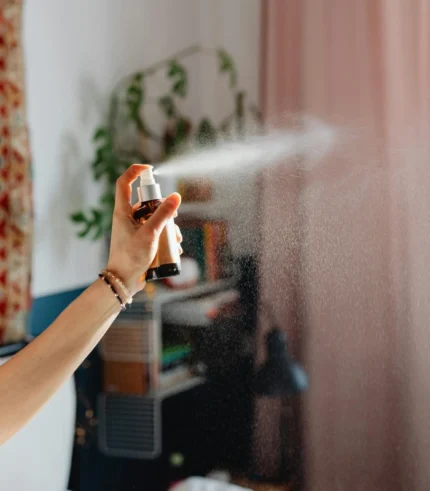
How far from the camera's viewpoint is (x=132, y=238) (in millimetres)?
853

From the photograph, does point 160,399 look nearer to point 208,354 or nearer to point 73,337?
point 208,354

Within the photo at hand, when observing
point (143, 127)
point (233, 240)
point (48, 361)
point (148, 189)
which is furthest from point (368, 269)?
point (143, 127)

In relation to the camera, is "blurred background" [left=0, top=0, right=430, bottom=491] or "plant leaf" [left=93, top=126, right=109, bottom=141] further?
"plant leaf" [left=93, top=126, right=109, bottom=141]

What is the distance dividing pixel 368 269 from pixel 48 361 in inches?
21.0

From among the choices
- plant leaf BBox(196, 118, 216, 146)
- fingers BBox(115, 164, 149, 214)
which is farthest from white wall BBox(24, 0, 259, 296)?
fingers BBox(115, 164, 149, 214)

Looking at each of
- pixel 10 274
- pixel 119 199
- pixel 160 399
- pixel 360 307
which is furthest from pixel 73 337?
pixel 160 399

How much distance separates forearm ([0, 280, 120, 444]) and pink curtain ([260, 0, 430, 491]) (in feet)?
1.24

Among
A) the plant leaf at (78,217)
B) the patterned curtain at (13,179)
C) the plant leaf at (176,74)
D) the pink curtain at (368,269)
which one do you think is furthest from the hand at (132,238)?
the plant leaf at (176,74)

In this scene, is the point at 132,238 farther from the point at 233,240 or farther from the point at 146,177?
the point at 233,240

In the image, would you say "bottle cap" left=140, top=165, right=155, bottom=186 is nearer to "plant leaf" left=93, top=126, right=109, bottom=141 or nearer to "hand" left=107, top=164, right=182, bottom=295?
"hand" left=107, top=164, right=182, bottom=295

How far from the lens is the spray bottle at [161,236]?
872 millimetres

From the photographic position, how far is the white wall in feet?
4.99

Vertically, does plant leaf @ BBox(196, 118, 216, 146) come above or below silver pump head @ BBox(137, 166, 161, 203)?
above

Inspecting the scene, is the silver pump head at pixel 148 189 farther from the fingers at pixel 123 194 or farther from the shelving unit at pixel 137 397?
the shelving unit at pixel 137 397
